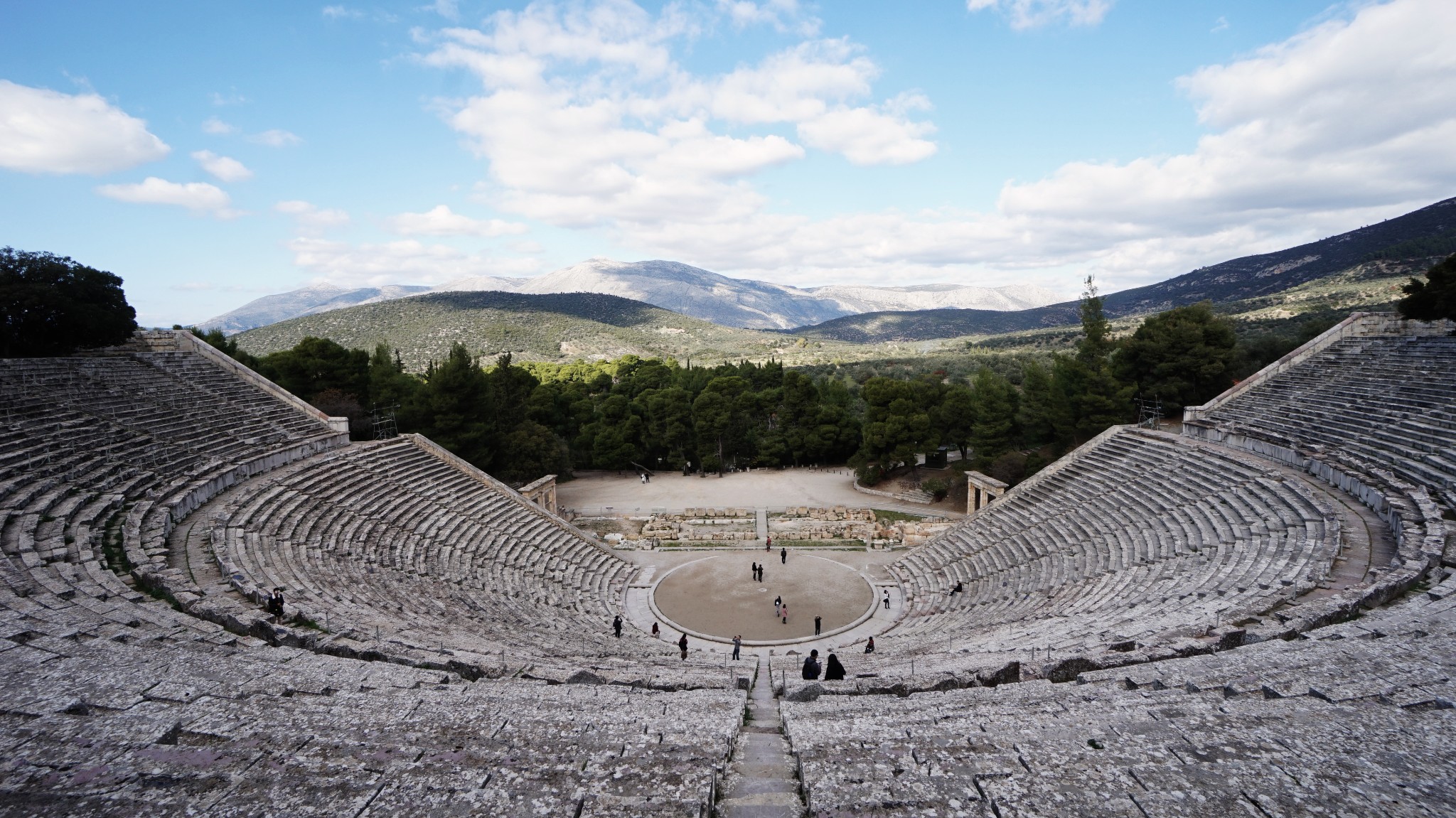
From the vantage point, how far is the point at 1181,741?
521cm

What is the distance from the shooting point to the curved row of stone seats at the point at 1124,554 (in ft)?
35.9

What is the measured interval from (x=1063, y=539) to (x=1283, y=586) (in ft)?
26.7

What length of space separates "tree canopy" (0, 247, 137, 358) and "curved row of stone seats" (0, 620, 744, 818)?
68.6ft

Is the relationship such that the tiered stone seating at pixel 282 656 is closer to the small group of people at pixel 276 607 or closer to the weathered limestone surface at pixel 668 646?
the weathered limestone surface at pixel 668 646

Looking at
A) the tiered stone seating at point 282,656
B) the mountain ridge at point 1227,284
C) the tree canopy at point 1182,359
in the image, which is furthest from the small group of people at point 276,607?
the mountain ridge at point 1227,284

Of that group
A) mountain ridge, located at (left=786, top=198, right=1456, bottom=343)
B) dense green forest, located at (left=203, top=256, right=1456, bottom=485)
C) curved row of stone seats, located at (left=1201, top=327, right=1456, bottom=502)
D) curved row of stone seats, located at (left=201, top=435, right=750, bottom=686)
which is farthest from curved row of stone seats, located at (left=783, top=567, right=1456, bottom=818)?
mountain ridge, located at (left=786, top=198, right=1456, bottom=343)

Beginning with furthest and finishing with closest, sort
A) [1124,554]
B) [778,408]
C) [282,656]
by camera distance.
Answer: [778,408] < [1124,554] < [282,656]

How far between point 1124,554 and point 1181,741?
40.1ft

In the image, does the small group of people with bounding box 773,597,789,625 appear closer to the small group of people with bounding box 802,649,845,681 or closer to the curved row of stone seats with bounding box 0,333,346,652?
the small group of people with bounding box 802,649,845,681

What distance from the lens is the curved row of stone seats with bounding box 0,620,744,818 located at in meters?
4.32

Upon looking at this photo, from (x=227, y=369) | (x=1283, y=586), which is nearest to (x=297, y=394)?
(x=227, y=369)

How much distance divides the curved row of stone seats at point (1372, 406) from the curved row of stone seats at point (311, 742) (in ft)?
53.4

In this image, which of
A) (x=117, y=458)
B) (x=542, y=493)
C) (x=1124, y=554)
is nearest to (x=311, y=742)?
(x=117, y=458)

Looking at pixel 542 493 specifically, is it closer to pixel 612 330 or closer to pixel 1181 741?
pixel 1181 741
